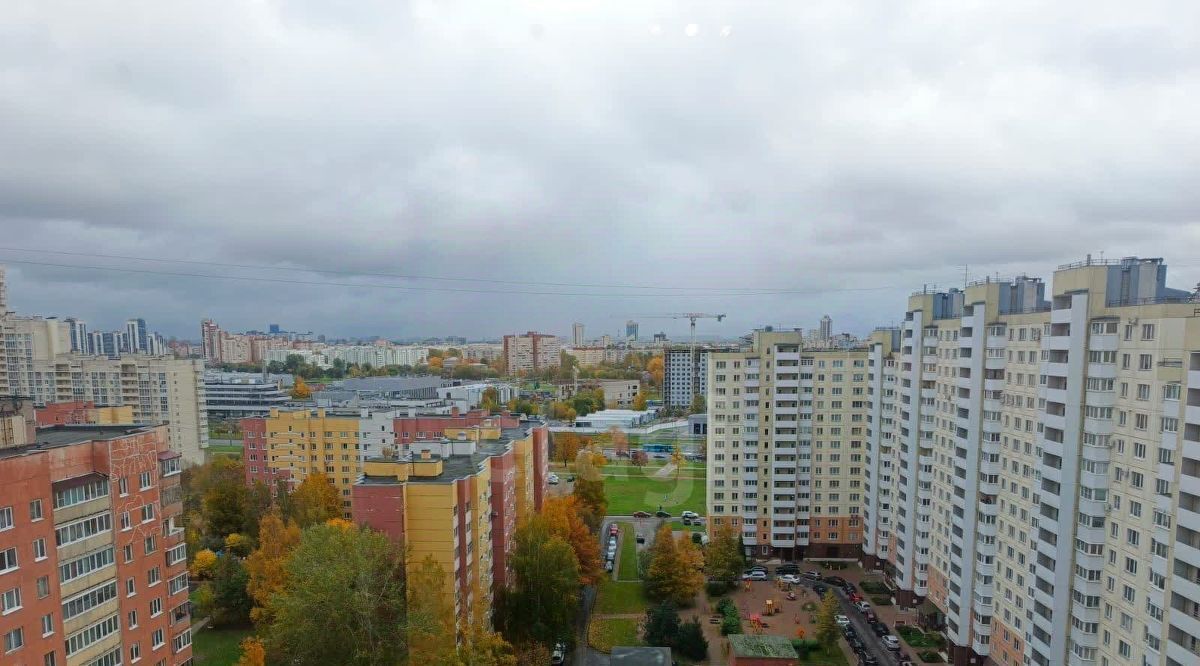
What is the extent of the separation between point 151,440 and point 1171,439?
429 inches

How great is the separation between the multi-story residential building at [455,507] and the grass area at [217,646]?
4.42m

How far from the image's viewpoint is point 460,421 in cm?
1541

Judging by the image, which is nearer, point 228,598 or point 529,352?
point 228,598

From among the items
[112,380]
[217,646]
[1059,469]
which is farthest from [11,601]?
[112,380]

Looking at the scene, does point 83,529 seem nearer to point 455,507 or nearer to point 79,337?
point 455,507

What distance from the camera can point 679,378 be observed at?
31938 millimetres

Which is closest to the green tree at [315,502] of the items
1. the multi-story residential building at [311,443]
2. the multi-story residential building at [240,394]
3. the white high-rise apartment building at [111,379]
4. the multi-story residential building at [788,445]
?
the multi-story residential building at [311,443]

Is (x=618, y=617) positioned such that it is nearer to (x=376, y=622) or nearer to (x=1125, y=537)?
(x=376, y=622)

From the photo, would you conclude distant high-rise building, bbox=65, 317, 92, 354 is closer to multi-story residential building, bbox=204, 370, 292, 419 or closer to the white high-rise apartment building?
the white high-rise apartment building

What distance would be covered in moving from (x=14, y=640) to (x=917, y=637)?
13290mm

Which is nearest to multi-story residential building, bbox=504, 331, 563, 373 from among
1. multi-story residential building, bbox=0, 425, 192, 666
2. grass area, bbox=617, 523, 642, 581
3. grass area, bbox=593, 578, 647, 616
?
grass area, bbox=617, 523, 642, 581

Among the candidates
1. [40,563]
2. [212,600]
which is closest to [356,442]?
[212,600]

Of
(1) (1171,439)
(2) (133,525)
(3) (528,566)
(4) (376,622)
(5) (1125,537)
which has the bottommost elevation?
(3) (528,566)

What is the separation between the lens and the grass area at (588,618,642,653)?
1090cm
